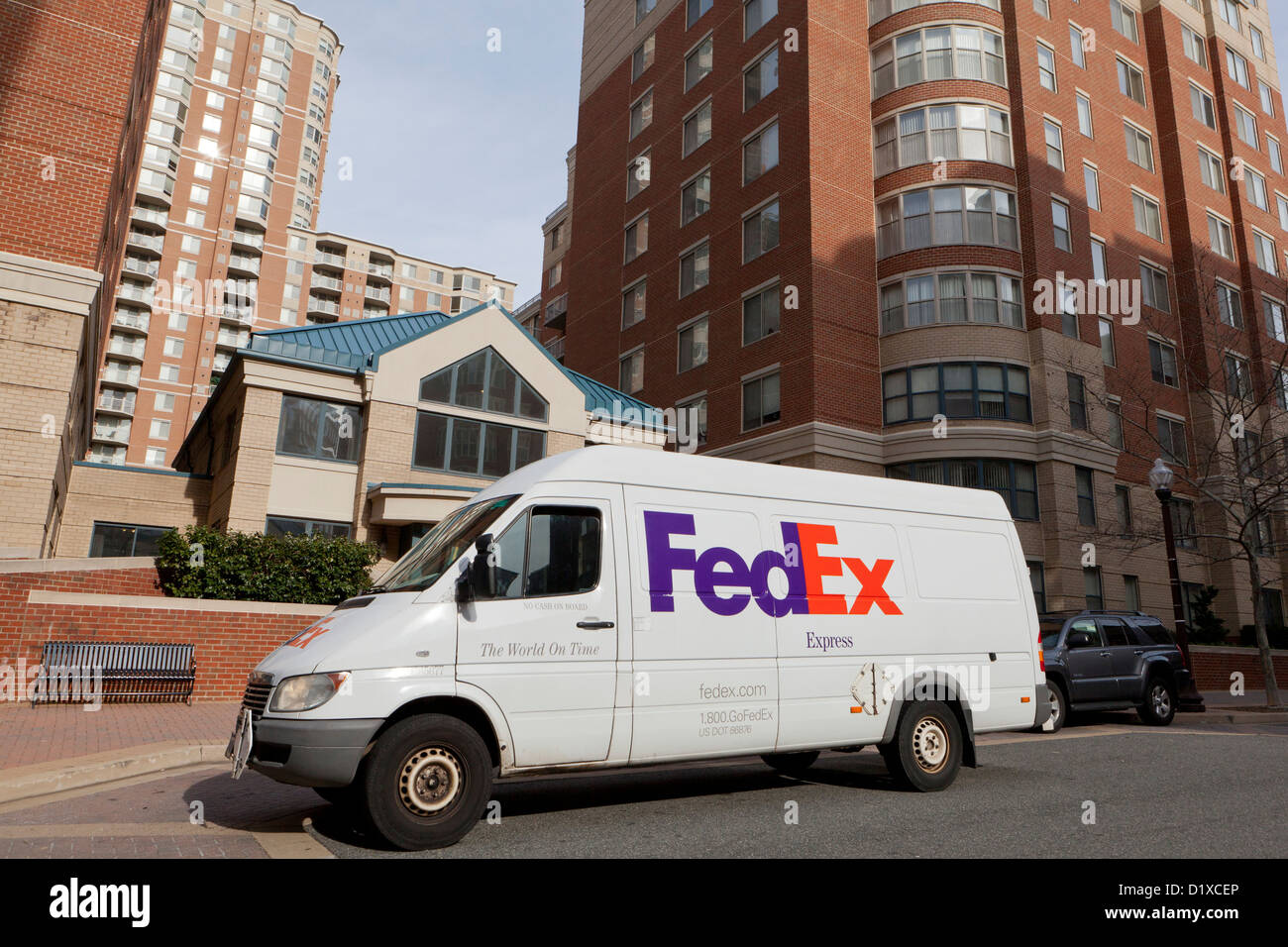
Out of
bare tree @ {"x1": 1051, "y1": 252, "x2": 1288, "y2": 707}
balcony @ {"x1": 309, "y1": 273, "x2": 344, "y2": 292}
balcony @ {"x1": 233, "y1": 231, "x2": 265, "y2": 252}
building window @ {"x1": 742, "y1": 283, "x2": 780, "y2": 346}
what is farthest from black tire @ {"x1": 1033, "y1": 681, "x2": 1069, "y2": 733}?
balcony @ {"x1": 309, "y1": 273, "x2": 344, "y2": 292}

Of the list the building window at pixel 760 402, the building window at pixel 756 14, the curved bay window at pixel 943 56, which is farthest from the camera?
the building window at pixel 756 14

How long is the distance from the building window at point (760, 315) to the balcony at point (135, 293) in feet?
169

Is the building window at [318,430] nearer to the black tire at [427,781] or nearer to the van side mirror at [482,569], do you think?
the van side mirror at [482,569]

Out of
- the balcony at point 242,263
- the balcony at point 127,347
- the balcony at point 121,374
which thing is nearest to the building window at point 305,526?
→ the balcony at point 121,374

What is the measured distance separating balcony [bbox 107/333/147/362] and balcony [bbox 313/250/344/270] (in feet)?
52.6

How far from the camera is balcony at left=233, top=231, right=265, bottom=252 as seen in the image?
65312 millimetres

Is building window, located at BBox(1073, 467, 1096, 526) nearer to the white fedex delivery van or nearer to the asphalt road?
the asphalt road

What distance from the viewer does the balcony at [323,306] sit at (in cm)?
7090

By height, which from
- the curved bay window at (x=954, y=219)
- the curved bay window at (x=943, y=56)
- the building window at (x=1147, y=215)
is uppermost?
the curved bay window at (x=943, y=56)

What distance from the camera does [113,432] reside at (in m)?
59.4

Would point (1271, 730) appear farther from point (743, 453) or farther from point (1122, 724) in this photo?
point (743, 453)

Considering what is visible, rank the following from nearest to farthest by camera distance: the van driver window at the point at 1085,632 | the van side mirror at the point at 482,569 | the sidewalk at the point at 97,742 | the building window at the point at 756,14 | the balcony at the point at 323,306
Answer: the van side mirror at the point at 482,569
the sidewalk at the point at 97,742
the van driver window at the point at 1085,632
the building window at the point at 756,14
the balcony at the point at 323,306
